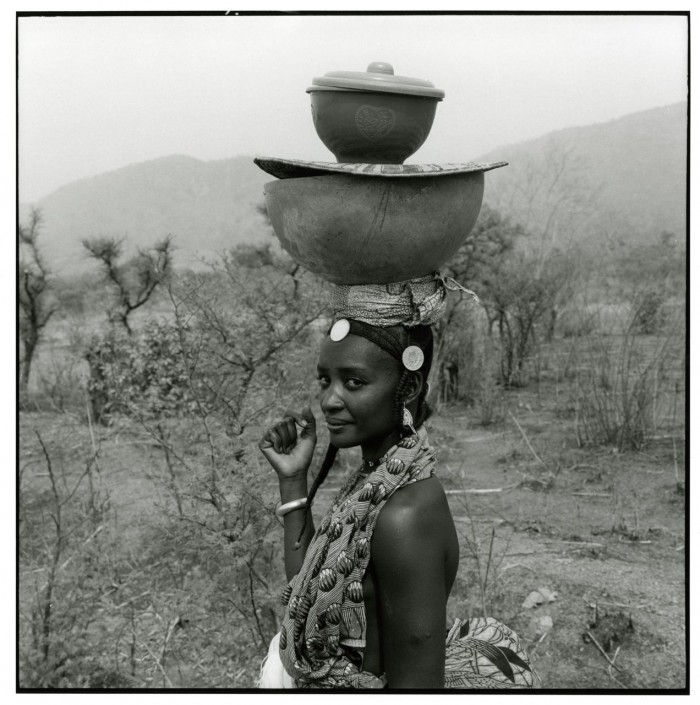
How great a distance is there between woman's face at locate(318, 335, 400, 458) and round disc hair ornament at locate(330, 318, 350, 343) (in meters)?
0.01

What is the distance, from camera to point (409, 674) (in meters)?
1.63

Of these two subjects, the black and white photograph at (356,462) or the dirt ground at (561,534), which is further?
the dirt ground at (561,534)

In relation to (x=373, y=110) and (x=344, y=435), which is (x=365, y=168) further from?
(x=344, y=435)

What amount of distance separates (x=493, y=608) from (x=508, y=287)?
6071mm

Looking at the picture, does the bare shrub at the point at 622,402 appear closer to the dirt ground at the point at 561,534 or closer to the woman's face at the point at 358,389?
the dirt ground at the point at 561,534

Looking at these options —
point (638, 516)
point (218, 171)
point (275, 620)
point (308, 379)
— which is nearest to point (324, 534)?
point (275, 620)

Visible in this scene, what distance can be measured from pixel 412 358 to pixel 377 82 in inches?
25.9

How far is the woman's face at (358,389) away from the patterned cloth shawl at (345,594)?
3.8 inches

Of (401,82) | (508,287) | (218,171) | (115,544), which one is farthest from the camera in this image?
(218,171)

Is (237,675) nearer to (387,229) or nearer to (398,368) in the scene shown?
(398,368)

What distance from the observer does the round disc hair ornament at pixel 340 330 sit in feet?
5.92

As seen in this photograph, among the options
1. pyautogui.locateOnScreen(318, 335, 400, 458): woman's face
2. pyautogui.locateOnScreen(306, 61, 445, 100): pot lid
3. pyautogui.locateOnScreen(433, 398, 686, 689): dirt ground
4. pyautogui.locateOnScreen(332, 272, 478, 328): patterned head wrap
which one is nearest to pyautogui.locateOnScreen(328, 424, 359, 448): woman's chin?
pyautogui.locateOnScreen(318, 335, 400, 458): woman's face

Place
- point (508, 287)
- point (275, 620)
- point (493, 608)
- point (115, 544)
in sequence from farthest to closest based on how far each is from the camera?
point (508, 287)
point (115, 544)
point (493, 608)
point (275, 620)

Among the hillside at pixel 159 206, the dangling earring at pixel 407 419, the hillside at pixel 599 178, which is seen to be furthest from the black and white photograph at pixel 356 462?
the hillside at pixel 159 206
